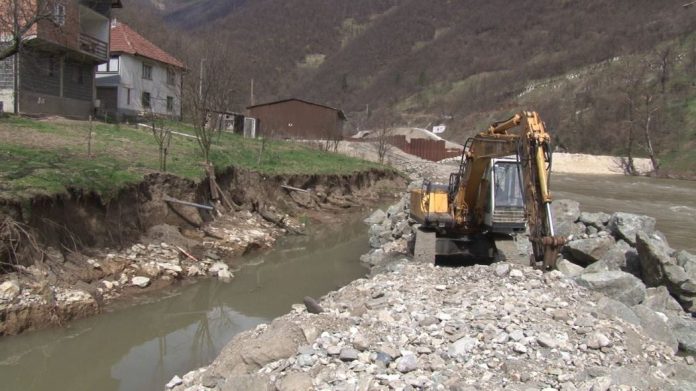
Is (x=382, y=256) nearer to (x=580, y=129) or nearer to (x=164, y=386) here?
(x=164, y=386)

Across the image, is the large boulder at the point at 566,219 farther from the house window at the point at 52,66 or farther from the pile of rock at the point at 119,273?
the house window at the point at 52,66

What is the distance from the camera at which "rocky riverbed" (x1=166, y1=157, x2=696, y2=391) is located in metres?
5.83

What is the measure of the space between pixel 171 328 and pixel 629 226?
410 inches

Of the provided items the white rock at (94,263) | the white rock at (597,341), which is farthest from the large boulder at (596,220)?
the white rock at (94,263)

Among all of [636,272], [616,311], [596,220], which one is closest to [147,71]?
[596,220]

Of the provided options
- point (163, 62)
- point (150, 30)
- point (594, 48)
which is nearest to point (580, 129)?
point (594, 48)

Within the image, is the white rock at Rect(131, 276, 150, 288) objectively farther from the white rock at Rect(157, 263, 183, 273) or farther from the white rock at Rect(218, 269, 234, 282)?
the white rock at Rect(218, 269, 234, 282)

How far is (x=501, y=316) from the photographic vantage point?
707 cm

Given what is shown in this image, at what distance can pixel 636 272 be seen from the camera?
456 inches

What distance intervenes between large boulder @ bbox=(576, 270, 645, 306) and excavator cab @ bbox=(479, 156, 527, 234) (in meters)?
2.03

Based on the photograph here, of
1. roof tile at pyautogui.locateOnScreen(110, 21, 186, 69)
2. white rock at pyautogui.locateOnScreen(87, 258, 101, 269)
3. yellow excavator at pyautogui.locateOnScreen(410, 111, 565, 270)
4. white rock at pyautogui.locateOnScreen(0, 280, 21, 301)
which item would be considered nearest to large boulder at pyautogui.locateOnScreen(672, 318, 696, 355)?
yellow excavator at pyautogui.locateOnScreen(410, 111, 565, 270)

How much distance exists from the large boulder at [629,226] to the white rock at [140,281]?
34.9 feet

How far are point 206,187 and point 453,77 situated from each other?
106073 mm

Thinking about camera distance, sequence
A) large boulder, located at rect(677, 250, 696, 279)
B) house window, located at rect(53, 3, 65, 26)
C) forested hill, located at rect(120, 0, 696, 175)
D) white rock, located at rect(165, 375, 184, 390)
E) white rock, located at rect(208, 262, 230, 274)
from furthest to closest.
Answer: forested hill, located at rect(120, 0, 696, 175) < house window, located at rect(53, 3, 65, 26) < white rock, located at rect(208, 262, 230, 274) < large boulder, located at rect(677, 250, 696, 279) < white rock, located at rect(165, 375, 184, 390)
